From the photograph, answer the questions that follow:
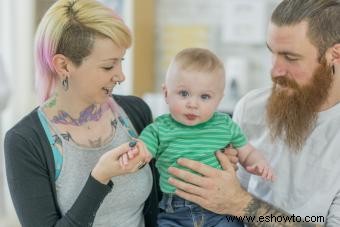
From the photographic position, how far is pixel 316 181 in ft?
5.78

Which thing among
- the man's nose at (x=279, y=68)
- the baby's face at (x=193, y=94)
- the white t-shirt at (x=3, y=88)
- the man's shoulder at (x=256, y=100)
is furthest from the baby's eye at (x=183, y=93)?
the white t-shirt at (x=3, y=88)

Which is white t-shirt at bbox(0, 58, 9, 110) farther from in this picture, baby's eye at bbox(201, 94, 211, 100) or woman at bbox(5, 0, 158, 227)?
baby's eye at bbox(201, 94, 211, 100)

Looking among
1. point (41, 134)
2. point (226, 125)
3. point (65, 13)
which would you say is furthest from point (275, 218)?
point (65, 13)

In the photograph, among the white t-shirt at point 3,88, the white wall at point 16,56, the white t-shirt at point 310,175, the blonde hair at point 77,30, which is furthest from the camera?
the white wall at point 16,56

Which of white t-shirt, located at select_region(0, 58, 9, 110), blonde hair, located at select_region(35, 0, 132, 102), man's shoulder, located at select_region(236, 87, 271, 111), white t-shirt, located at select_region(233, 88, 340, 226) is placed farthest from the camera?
white t-shirt, located at select_region(0, 58, 9, 110)

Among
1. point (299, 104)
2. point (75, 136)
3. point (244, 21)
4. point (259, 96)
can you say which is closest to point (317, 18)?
point (299, 104)

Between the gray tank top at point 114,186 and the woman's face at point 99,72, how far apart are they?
0.14m

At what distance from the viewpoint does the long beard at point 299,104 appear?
1808mm

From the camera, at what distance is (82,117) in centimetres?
160

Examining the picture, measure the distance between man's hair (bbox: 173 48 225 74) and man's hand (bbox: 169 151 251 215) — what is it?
0.26 m

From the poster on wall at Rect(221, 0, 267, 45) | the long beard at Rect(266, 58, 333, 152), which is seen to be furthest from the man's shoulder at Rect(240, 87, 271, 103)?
the poster on wall at Rect(221, 0, 267, 45)

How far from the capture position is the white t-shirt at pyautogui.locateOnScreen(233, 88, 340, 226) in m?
1.73

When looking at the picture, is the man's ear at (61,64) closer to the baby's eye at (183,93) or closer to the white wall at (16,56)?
the baby's eye at (183,93)

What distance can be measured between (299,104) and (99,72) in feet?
2.38
